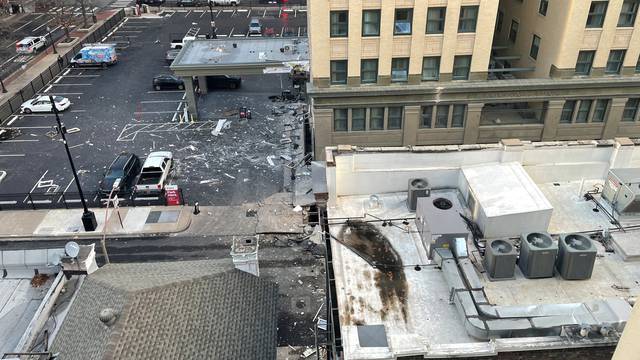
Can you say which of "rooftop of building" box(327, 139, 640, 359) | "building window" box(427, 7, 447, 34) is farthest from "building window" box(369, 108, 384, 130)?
"rooftop of building" box(327, 139, 640, 359)

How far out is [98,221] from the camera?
35156mm

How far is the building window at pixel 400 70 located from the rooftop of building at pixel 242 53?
1510cm

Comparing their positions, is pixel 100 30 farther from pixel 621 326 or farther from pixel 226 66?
pixel 621 326

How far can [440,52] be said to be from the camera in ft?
108

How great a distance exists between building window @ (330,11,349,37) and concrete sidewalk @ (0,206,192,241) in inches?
627

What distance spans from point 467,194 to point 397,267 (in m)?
4.59

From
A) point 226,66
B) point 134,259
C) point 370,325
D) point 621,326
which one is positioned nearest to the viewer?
point 621,326

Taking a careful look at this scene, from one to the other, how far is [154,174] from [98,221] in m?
5.22

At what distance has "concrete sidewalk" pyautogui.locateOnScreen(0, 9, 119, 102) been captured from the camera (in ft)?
179

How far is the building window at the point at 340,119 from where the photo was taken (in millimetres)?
34969

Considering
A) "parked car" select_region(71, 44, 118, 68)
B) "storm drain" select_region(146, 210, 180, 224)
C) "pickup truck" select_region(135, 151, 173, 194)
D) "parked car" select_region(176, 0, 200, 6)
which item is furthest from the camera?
"parked car" select_region(176, 0, 200, 6)

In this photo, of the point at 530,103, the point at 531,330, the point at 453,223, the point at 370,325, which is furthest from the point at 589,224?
the point at 530,103

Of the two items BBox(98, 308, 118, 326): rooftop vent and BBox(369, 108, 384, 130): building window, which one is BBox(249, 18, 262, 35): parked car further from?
BBox(98, 308, 118, 326): rooftop vent

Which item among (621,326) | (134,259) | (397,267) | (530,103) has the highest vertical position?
(621,326)
